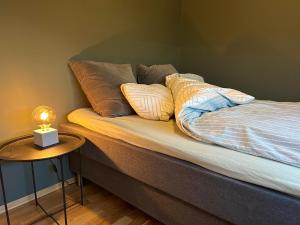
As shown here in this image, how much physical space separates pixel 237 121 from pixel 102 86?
0.96 m

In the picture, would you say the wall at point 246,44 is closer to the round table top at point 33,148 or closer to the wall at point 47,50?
the wall at point 47,50

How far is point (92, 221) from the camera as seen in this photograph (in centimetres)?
167

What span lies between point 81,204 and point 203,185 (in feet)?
3.32

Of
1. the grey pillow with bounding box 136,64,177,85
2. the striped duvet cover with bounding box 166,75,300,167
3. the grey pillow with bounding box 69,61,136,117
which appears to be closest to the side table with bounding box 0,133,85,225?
the grey pillow with bounding box 69,61,136,117

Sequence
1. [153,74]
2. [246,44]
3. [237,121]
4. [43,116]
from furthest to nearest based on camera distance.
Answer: [246,44] → [153,74] → [43,116] → [237,121]

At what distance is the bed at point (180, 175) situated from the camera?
3.46 ft

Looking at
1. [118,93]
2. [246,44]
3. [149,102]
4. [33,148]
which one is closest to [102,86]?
[118,93]

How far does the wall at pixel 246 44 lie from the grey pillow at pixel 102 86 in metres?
1.24

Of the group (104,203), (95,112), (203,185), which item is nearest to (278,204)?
(203,185)

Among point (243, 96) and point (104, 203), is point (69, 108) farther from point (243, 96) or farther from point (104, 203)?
point (243, 96)

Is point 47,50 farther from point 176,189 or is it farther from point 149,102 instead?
point 176,189

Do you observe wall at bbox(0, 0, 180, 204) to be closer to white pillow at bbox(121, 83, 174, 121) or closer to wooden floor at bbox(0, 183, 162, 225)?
wooden floor at bbox(0, 183, 162, 225)

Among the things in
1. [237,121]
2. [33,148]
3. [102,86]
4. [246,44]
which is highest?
[246,44]

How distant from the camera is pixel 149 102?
179cm
